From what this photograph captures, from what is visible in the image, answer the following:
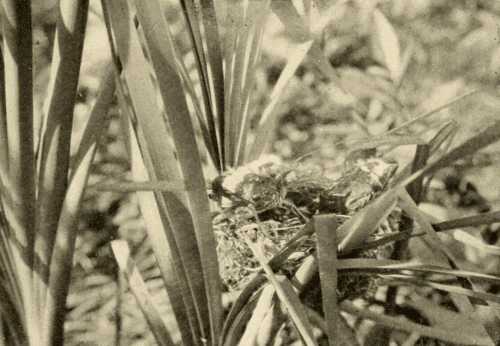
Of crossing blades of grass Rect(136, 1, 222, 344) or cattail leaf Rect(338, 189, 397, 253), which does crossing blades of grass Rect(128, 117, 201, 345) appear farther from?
cattail leaf Rect(338, 189, 397, 253)

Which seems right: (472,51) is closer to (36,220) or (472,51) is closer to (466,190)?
(466,190)

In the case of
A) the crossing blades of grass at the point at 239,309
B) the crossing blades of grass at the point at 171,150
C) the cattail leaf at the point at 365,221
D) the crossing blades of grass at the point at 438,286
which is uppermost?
the crossing blades of grass at the point at 171,150

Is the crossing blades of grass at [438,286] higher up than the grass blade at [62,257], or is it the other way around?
the grass blade at [62,257]

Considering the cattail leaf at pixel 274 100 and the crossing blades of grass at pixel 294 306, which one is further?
the cattail leaf at pixel 274 100

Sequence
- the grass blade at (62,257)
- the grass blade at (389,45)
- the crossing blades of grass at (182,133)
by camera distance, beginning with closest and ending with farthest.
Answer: the crossing blades of grass at (182,133), the grass blade at (62,257), the grass blade at (389,45)

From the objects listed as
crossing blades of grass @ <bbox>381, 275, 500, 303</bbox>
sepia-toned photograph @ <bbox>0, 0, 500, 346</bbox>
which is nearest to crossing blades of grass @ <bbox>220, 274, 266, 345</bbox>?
sepia-toned photograph @ <bbox>0, 0, 500, 346</bbox>

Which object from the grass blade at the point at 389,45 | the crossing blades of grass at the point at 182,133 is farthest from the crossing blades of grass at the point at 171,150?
the grass blade at the point at 389,45

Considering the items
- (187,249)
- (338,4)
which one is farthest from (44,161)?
(338,4)

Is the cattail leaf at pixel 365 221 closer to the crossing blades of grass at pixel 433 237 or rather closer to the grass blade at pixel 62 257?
the crossing blades of grass at pixel 433 237

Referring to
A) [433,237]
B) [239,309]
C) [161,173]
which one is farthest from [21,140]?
[433,237]
